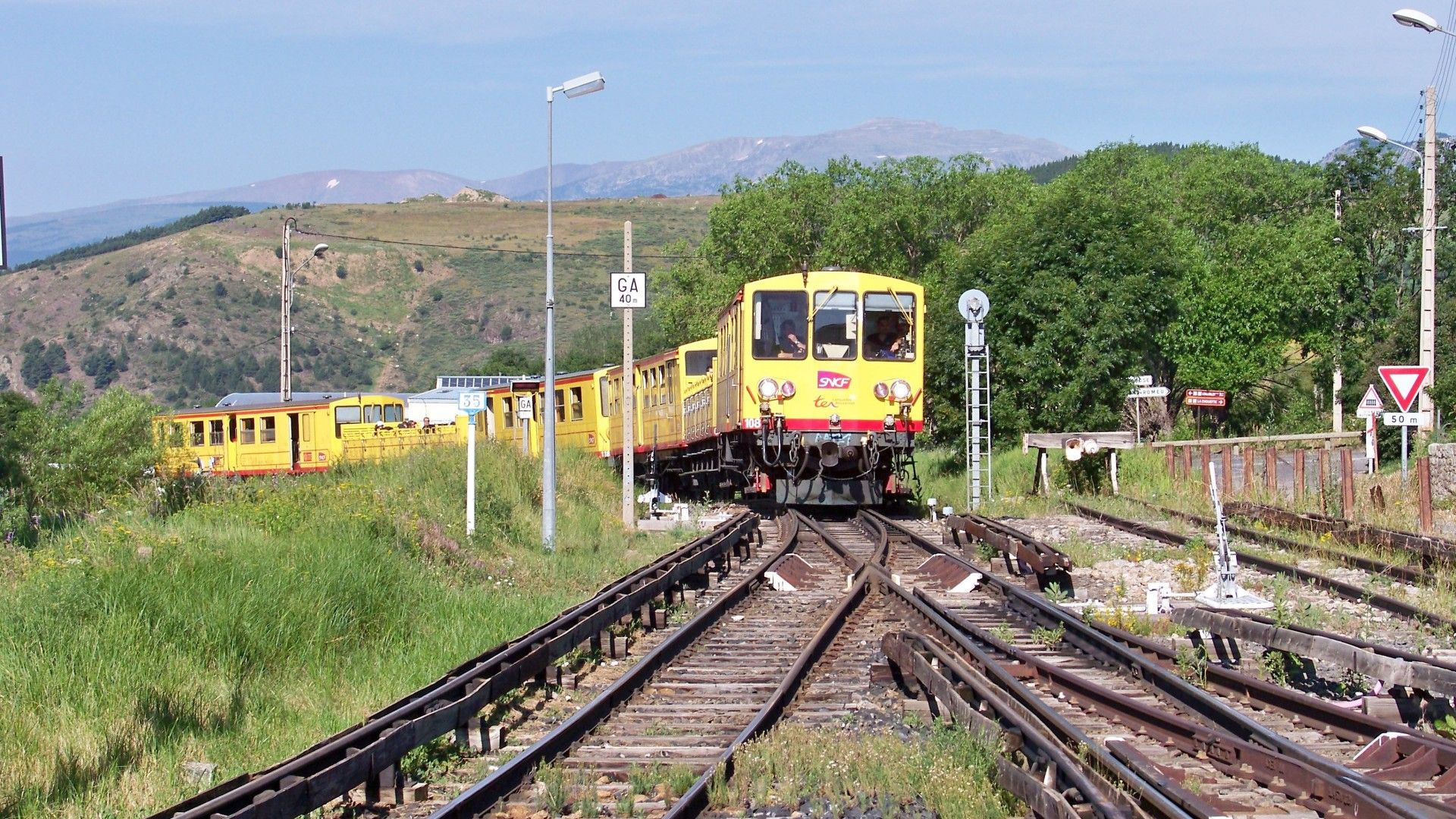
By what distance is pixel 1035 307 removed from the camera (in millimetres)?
33594

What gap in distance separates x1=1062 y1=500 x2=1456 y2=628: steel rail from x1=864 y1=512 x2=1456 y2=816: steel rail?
266 cm

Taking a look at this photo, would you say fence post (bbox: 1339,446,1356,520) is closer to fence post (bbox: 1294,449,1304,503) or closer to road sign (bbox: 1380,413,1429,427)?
road sign (bbox: 1380,413,1429,427)

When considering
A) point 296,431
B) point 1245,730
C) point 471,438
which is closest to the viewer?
point 1245,730

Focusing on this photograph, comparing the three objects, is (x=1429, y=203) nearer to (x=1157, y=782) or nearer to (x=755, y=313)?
A: (x=755, y=313)

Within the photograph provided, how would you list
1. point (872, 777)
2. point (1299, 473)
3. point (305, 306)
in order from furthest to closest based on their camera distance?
point (305, 306) → point (1299, 473) → point (872, 777)

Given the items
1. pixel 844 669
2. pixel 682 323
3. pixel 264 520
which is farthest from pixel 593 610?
pixel 682 323

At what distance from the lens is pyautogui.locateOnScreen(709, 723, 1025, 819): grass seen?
5859mm

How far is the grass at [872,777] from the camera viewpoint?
19.2 feet

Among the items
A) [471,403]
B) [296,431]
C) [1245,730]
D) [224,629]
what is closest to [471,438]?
[471,403]

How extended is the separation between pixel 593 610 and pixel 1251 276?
1835 inches

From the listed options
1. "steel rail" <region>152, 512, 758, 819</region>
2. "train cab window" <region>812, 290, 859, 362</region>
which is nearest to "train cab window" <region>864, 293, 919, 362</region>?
"train cab window" <region>812, 290, 859, 362</region>

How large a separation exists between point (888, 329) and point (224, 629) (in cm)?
1410

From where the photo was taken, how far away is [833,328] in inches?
845

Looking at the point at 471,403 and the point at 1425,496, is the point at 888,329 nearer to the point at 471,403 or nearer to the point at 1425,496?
the point at 471,403
